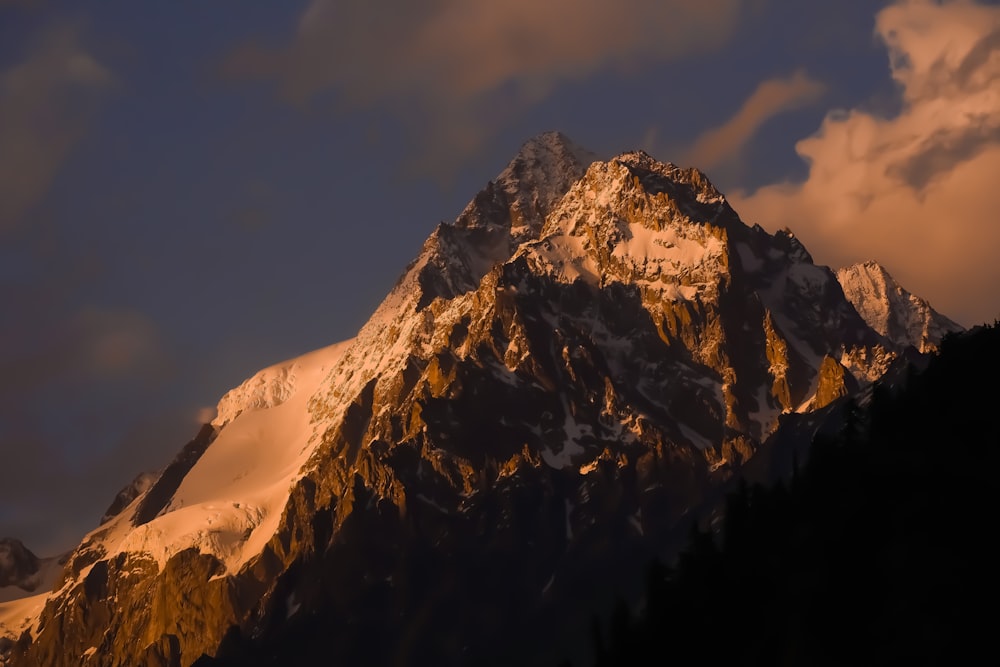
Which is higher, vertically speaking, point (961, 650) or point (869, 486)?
point (869, 486)

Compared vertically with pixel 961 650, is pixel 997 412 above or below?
above

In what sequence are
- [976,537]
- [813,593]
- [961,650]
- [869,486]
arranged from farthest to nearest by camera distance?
1. [869,486]
2. [813,593]
3. [976,537]
4. [961,650]

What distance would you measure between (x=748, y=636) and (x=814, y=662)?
25000 mm

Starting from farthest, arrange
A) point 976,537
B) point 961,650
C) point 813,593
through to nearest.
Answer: point 813,593 → point 976,537 → point 961,650

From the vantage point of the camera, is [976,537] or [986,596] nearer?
[986,596]

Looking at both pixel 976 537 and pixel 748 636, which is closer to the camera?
pixel 976 537

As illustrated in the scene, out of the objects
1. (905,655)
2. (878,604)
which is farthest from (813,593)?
(905,655)

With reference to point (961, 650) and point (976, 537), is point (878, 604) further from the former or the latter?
point (961, 650)

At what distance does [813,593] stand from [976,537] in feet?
52.1

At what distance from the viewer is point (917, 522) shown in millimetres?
173000

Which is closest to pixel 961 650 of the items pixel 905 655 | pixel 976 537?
pixel 905 655

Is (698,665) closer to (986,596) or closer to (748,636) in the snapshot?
(748,636)

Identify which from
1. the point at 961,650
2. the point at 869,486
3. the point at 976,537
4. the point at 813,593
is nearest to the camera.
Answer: the point at 961,650

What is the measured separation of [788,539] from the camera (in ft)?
650
